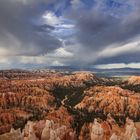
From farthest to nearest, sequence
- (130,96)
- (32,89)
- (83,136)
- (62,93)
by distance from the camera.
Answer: (62,93) → (32,89) → (130,96) → (83,136)

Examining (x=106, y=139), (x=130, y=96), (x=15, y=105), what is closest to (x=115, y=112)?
(x=130, y=96)

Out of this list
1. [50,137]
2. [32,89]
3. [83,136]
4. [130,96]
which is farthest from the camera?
[32,89]

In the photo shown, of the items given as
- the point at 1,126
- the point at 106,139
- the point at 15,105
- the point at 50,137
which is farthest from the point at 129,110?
the point at 50,137

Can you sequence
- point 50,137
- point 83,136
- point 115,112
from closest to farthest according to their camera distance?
point 50,137 → point 83,136 → point 115,112

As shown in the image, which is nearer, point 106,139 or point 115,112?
point 106,139

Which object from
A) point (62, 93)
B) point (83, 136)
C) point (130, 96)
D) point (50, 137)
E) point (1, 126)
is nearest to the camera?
point (50, 137)

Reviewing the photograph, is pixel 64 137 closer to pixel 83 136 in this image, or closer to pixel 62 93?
pixel 83 136

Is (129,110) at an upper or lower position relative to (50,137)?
lower

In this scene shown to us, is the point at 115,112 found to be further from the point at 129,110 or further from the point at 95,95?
the point at 95,95

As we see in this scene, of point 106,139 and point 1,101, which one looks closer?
point 106,139
